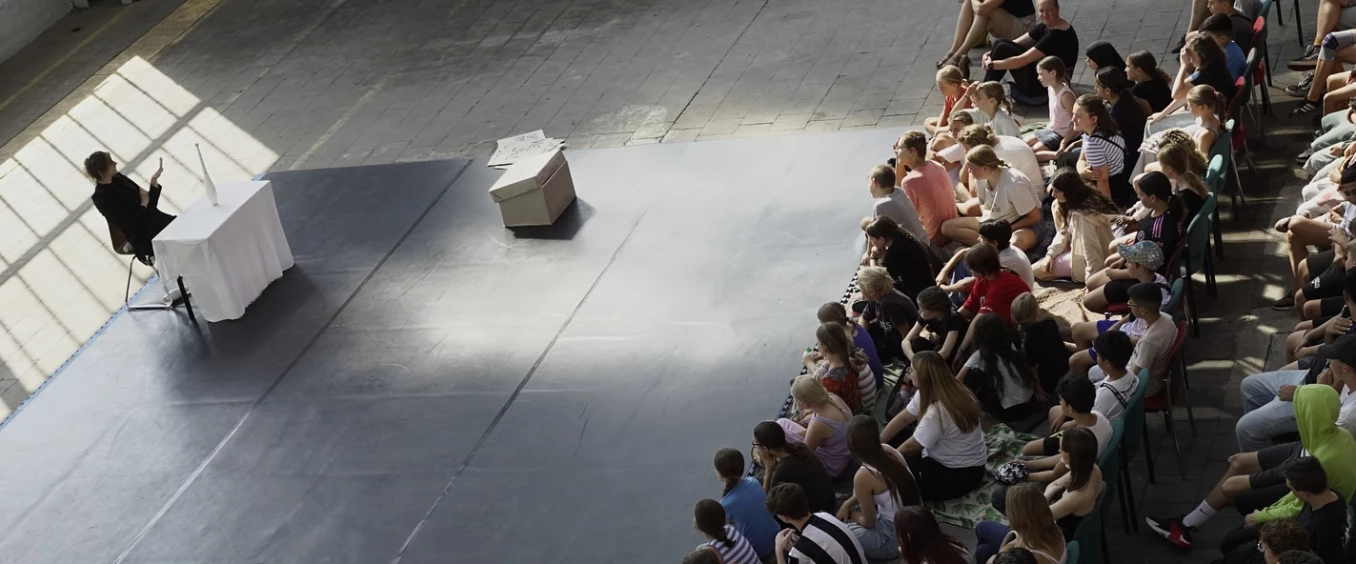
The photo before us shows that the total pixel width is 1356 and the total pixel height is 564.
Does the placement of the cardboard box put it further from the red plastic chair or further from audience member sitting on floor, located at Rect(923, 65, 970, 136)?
the red plastic chair

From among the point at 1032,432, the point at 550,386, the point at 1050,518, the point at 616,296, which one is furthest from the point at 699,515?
the point at 616,296

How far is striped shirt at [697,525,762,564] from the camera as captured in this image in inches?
239

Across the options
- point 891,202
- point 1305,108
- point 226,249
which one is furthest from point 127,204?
point 1305,108

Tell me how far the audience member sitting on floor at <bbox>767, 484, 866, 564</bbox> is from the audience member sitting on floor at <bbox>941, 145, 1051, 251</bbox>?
141 inches

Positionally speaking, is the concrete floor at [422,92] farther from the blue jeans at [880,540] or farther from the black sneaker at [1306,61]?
the blue jeans at [880,540]

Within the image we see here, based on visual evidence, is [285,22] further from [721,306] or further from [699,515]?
[699,515]

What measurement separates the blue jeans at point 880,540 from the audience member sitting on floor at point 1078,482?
2.60 ft

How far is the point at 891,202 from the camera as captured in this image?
895 centimetres

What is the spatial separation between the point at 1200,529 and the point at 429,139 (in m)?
8.93

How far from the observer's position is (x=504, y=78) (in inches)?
576

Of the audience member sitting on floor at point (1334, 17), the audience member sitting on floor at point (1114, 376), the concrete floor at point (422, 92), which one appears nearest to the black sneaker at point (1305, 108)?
the concrete floor at point (422, 92)

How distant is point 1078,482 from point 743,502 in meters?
1.55

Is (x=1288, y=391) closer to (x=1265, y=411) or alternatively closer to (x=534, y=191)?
(x=1265, y=411)

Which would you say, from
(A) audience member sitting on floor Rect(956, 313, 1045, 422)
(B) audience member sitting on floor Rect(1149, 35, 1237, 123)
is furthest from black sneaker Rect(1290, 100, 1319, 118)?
(A) audience member sitting on floor Rect(956, 313, 1045, 422)
